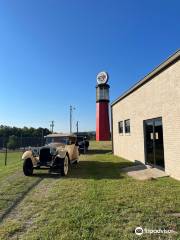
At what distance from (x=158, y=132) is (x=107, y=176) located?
2.96m

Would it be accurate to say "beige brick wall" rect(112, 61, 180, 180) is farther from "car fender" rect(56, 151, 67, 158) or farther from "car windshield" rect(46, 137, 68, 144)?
"car fender" rect(56, 151, 67, 158)

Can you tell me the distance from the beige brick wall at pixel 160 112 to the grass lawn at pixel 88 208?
1.27 metres

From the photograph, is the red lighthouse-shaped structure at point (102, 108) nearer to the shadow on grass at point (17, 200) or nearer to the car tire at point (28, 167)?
the car tire at point (28, 167)

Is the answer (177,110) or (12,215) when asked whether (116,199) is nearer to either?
(12,215)

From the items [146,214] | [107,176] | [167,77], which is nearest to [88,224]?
[146,214]

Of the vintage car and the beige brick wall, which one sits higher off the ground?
the beige brick wall

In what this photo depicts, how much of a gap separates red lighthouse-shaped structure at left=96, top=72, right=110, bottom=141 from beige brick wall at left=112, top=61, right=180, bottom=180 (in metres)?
22.5

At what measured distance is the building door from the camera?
1133 centimetres

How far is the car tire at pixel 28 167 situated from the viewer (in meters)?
11.4

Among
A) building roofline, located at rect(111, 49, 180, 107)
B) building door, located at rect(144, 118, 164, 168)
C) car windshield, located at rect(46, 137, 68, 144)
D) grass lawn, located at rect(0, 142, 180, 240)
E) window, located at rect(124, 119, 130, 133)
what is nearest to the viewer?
grass lawn, located at rect(0, 142, 180, 240)

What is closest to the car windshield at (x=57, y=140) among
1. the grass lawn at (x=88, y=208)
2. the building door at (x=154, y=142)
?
the building door at (x=154, y=142)

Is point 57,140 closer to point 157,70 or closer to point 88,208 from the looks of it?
point 157,70

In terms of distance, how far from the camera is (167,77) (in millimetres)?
10289

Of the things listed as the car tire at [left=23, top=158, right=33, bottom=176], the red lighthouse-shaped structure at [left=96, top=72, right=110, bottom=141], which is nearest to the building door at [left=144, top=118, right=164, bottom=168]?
the car tire at [left=23, top=158, right=33, bottom=176]
